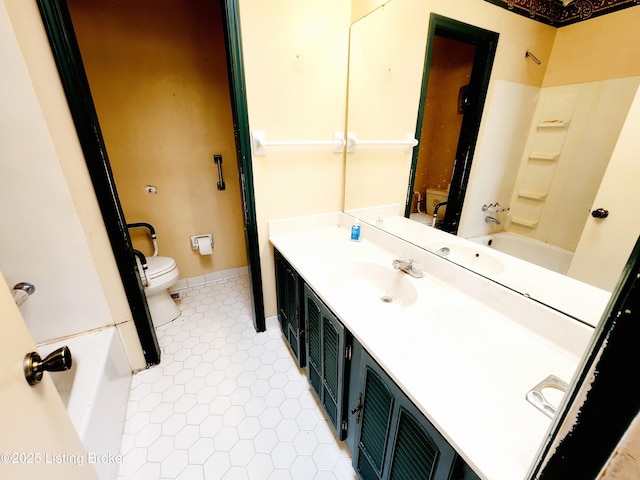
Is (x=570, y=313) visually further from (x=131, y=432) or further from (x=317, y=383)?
(x=131, y=432)

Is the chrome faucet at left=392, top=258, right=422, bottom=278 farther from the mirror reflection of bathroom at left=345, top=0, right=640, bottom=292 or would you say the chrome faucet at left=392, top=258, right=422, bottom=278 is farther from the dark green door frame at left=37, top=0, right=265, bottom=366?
the dark green door frame at left=37, top=0, right=265, bottom=366

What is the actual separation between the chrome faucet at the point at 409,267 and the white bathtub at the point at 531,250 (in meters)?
0.26

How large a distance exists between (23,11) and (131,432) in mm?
1730

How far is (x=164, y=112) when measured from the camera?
192 cm

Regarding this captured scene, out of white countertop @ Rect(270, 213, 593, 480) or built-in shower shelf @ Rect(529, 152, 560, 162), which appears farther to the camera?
built-in shower shelf @ Rect(529, 152, 560, 162)

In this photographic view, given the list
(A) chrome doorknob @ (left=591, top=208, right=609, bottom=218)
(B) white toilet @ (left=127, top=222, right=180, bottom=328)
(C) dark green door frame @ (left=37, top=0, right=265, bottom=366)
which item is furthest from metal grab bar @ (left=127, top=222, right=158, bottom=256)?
(A) chrome doorknob @ (left=591, top=208, right=609, bottom=218)

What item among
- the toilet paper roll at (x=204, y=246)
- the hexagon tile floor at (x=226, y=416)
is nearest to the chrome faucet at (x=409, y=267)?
the hexagon tile floor at (x=226, y=416)

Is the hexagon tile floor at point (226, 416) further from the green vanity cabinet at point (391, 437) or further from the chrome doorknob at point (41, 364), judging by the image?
the chrome doorknob at point (41, 364)

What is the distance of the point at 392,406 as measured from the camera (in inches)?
Result: 28.2

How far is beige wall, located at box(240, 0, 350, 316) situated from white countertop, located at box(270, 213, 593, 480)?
2.02ft

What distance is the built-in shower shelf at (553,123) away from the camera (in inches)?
27.0

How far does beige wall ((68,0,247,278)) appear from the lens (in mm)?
1697

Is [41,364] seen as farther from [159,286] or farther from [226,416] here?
[159,286]

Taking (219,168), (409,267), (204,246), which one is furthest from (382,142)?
(204,246)
